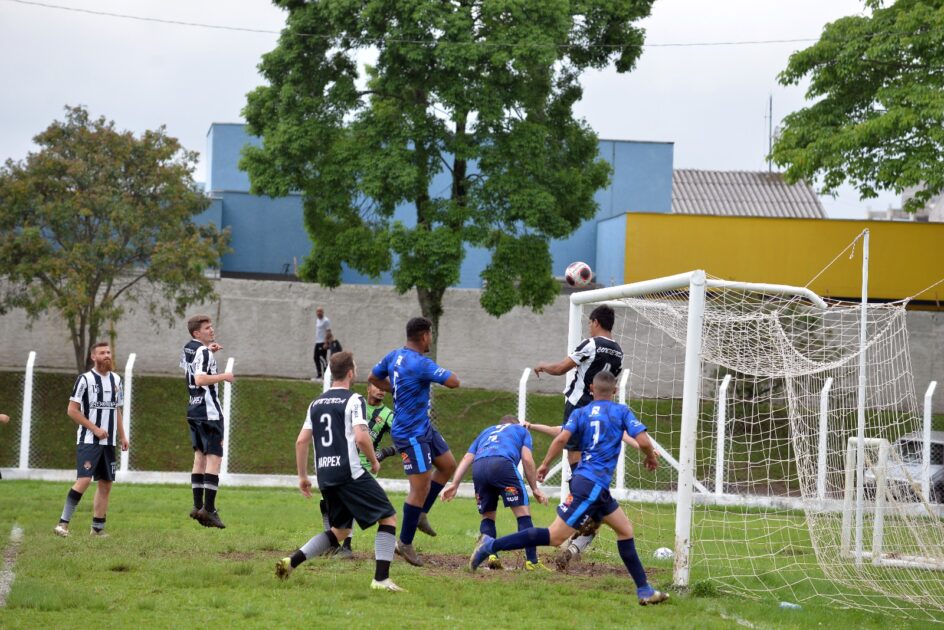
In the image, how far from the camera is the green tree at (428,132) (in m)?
23.3

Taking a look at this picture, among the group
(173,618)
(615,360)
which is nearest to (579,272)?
(615,360)

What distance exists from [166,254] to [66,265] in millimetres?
2132

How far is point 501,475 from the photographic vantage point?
362 inches

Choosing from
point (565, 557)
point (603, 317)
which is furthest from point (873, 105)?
point (565, 557)

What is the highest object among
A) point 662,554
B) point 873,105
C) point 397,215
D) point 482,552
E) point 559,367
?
point 873,105

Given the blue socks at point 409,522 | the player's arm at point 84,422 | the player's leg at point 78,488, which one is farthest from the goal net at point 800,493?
the player's leg at point 78,488

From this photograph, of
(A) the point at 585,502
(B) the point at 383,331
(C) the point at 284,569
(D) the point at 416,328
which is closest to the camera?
(A) the point at 585,502

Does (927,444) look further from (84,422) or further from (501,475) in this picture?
(84,422)

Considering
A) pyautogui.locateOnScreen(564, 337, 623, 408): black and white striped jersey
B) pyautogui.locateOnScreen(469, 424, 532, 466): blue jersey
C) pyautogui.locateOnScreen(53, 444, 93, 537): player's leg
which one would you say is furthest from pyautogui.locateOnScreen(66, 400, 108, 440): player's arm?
pyautogui.locateOnScreen(564, 337, 623, 408): black and white striped jersey

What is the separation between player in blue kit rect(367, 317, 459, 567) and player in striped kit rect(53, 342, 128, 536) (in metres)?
3.28

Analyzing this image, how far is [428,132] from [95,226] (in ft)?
26.1

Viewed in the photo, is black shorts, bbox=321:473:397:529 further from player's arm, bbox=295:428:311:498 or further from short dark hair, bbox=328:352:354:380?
short dark hair, bbox=328:352:354:380

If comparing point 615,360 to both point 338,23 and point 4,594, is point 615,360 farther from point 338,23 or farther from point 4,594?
point 338,23

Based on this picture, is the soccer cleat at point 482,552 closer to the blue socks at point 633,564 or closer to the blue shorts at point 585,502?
the blue shorts at point 585,502
